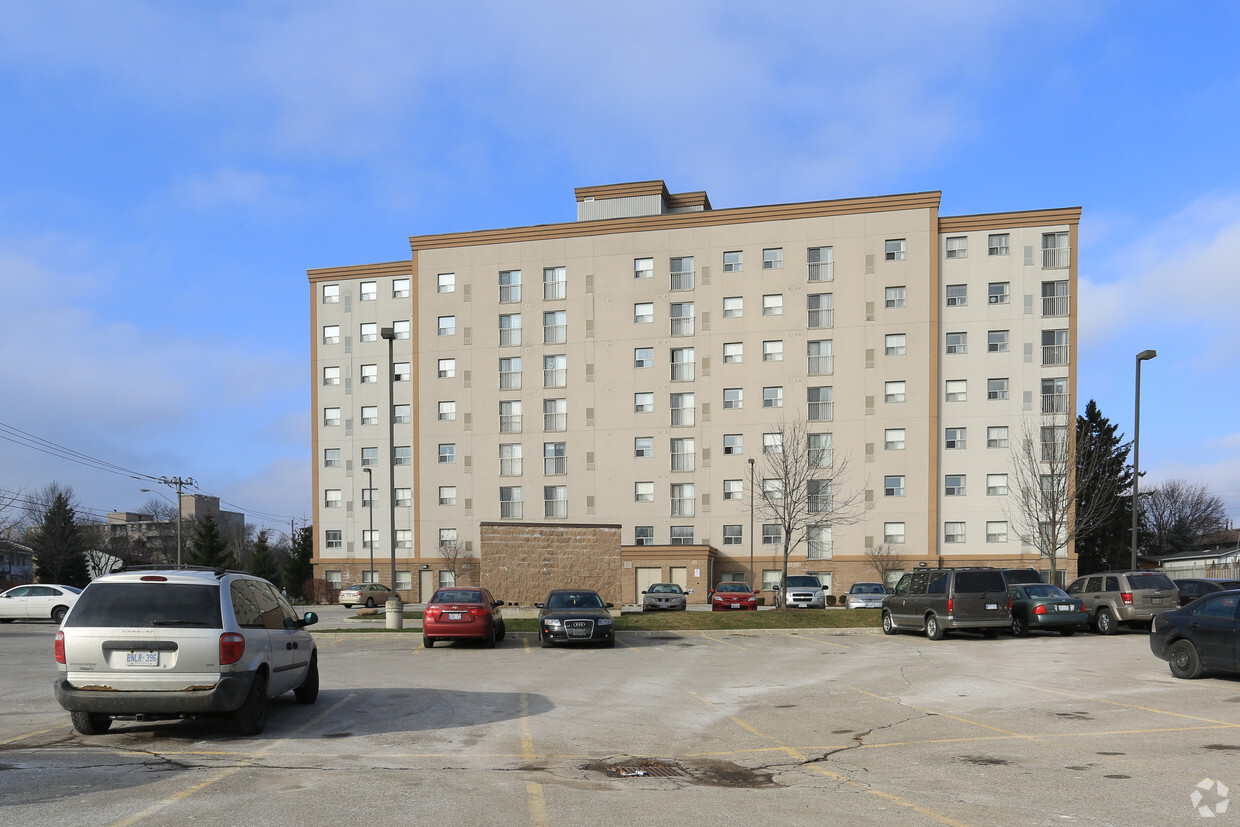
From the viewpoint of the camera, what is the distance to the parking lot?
300 inches

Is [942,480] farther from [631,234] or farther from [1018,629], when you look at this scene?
[1018,629]

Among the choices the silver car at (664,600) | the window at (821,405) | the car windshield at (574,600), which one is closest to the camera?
the car windshield at (574,600)

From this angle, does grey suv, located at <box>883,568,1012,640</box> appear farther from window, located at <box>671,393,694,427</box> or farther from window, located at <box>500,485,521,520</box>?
window, located at <box>500,485,521,520</box>

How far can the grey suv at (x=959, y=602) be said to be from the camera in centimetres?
2595

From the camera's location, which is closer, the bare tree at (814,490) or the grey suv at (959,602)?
the grey suv at (959,602)

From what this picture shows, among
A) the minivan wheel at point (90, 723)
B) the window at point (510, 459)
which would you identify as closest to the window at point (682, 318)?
the window at point (510, 459)

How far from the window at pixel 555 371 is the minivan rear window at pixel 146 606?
5571 cm

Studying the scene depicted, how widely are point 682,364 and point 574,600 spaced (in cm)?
3959

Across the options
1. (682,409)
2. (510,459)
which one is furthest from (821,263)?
(510,459)

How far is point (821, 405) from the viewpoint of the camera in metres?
62.1

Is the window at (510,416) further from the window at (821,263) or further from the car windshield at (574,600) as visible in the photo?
the car windshield at (574,600)

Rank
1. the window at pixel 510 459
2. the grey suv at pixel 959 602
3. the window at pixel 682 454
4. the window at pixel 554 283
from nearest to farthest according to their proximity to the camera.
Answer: the grey suv at pixel 959 602
the window at pixel 682 454
the window at pixel 554 283
the window at pixel 510 459

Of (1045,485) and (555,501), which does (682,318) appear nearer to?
(555,501)

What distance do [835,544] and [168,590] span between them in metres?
54.2
